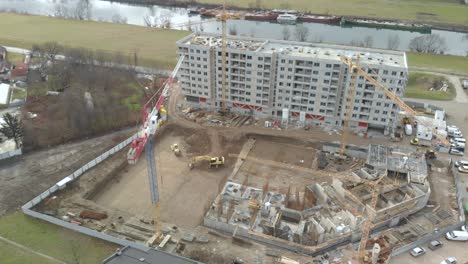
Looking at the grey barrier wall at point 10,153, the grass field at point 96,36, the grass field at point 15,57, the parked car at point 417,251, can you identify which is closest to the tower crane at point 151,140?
the grey barrier wall at point 10,153

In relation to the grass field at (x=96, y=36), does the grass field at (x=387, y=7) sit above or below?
above

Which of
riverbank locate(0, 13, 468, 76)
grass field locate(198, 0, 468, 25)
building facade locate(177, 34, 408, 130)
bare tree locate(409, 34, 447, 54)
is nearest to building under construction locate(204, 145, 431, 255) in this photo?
building facade locate(177, 34, 408, 130)

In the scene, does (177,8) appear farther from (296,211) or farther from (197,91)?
(296,211)

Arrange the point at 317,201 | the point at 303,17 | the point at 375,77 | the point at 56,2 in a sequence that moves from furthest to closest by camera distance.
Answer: the point at 56,2 → the point at 303,17 → the point at 375,77 → the point at 317,201

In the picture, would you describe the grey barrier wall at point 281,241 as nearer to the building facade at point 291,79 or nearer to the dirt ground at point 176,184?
the dirt ground at point 176,184

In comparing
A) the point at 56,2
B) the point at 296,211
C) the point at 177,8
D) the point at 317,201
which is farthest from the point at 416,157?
the point at 56,2

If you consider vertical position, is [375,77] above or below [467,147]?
above

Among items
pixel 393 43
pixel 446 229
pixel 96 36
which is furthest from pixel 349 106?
pixel 96 36

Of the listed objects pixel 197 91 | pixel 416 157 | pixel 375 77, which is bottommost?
pixel 416 157
